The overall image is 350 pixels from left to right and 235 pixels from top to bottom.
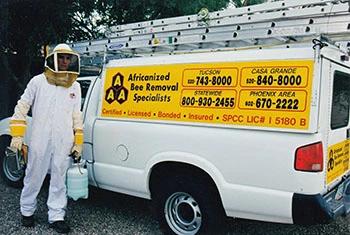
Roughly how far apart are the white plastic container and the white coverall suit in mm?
88

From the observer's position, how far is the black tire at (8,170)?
5500 millimetres

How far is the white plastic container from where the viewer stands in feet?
14.0

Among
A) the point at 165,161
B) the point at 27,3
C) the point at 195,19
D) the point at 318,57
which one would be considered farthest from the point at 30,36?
the point at 318,57

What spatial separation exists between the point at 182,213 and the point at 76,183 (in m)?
1.24

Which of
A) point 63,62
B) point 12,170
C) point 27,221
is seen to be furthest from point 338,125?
point 12,170

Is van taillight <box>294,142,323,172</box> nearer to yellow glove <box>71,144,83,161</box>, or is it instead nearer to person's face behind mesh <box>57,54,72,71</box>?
yellow glove <box>71,144,83,161</box>

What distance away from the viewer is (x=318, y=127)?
3.10 metres

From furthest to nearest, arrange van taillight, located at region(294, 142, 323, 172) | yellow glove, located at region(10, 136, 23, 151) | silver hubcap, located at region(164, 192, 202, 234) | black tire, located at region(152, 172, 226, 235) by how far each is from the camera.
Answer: yellow glove, located at region(10, 136, 23, 151) → silver hubcap, located at region(164, 192, 202, 234) → black tire, located at region(152, 172, 226, 235) → van taillight, located at region(294, 142, 323, 172)

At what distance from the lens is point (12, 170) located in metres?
5.60

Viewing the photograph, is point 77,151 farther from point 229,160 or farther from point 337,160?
point 337,160

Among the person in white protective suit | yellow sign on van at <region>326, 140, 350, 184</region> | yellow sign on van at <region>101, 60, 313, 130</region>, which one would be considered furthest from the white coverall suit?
yellow sign on van at <region>326, 140, 350, 184</region>

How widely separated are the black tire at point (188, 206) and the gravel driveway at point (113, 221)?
15.1 inches

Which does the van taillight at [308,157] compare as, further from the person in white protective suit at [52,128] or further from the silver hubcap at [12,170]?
the silver hubcap at [12,170]

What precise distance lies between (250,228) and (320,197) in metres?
1.44
